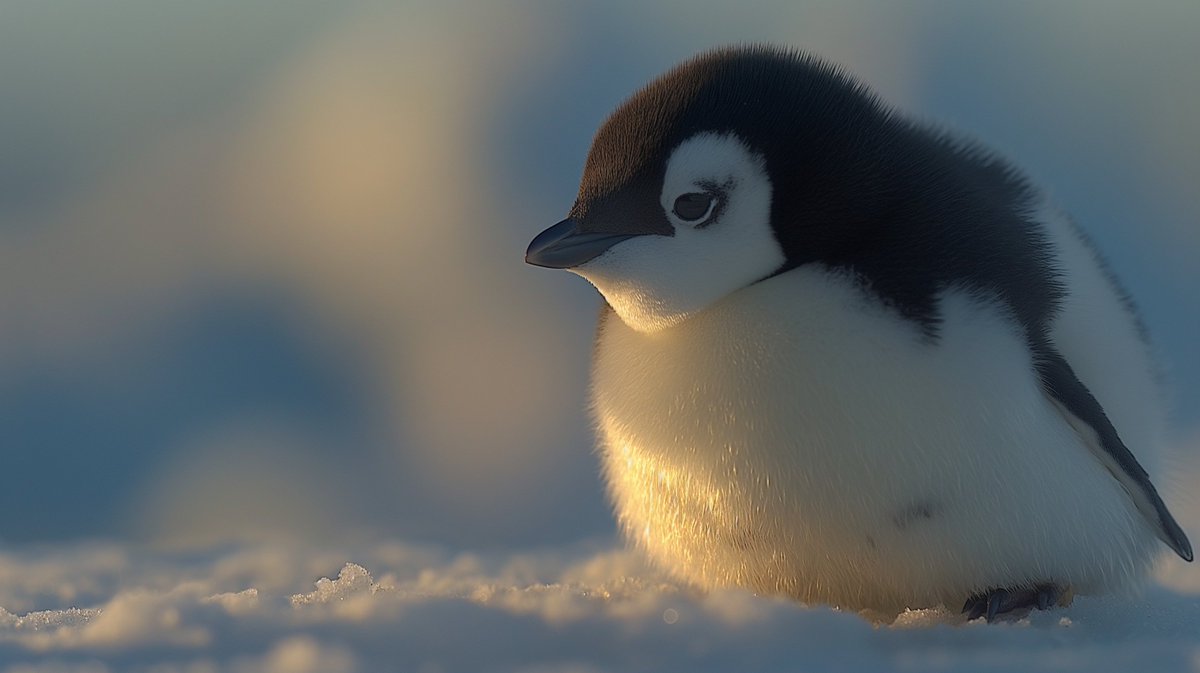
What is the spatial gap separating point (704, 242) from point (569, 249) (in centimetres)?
20

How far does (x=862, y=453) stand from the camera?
164cm

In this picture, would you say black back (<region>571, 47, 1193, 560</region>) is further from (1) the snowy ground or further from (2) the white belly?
(1) the snowy ground

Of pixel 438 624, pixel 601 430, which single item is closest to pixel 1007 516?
pixel 601 430

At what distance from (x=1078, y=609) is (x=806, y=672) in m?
0.63

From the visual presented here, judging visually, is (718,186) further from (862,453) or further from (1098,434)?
(1098,434)

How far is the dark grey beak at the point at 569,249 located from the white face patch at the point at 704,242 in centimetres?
1

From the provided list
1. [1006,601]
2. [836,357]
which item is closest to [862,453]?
[836,357]

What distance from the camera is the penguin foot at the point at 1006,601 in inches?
68.4

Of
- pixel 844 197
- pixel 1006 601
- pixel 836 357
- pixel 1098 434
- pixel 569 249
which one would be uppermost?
pixel 569 249

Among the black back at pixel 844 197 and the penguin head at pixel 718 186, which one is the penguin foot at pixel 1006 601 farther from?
the penguin head at pixel 718 186

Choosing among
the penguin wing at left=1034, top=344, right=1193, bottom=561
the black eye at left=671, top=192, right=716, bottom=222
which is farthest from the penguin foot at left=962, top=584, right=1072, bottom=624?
the black eye at left=671, top=192, right=716, bottom=222

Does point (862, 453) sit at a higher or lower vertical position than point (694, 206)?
lower

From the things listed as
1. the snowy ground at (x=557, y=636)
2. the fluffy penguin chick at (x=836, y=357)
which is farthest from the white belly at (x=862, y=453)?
the snowy ground at (x=557, y=636)

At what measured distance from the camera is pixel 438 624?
146 centimetres
